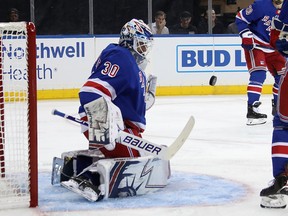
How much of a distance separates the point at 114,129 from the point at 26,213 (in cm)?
46

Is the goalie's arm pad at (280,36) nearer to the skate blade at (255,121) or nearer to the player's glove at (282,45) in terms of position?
the player's glove at (282,45)

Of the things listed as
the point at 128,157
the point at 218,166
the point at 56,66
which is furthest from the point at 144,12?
the point at 128,157

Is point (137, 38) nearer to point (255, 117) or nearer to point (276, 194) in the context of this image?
point (276, 194)

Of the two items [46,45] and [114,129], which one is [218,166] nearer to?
[114,129]

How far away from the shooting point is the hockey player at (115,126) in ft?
10.3

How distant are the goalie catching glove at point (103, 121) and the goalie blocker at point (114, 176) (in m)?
0.12

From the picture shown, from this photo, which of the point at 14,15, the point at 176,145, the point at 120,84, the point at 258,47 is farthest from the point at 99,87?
the point at 14,15

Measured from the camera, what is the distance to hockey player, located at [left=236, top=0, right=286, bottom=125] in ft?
19.9

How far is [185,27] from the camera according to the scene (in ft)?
30.0

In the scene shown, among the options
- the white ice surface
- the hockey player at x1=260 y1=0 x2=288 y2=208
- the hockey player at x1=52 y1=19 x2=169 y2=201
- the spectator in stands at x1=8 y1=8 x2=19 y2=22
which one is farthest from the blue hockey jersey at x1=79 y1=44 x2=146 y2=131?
the spectator in stands at x1=8 y1=8 x2=19 y2=22

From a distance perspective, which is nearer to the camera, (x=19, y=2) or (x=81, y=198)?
(x=81, y=198)

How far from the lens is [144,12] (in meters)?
9.25

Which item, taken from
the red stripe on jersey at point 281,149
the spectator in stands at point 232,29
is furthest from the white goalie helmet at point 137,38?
the spectator in stands at point 232,29

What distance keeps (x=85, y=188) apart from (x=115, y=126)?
29cm
